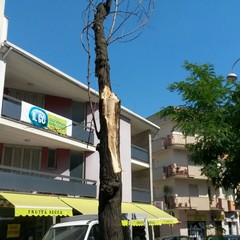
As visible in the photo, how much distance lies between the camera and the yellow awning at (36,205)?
17.8 metres

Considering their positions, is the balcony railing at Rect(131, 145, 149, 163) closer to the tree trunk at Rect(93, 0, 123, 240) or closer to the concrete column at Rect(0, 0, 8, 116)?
the concrete column at Rect(0, 0, 8, 116)

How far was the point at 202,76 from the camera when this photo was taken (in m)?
11.8

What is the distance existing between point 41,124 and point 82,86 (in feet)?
13.3

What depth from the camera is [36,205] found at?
18750mm

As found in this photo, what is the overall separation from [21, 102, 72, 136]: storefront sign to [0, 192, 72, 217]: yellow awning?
4020mm

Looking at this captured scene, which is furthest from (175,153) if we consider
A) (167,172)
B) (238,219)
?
(238,219)

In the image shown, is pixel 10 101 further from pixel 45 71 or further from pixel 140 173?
pixel 140 173

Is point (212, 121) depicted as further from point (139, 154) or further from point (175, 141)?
point (175, 141)

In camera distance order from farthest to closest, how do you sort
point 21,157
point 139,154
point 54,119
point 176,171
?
point 176,171, point 139,154, point 21,157, point 54,119

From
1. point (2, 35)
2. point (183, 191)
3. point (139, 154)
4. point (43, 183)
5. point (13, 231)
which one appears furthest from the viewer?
point (183, 191)

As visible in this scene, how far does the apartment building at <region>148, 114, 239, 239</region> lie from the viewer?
136 ft

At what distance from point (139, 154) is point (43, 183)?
12.2m

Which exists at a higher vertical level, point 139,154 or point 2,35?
point 2,35

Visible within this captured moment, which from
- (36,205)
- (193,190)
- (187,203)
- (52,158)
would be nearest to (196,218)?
(193,190)
